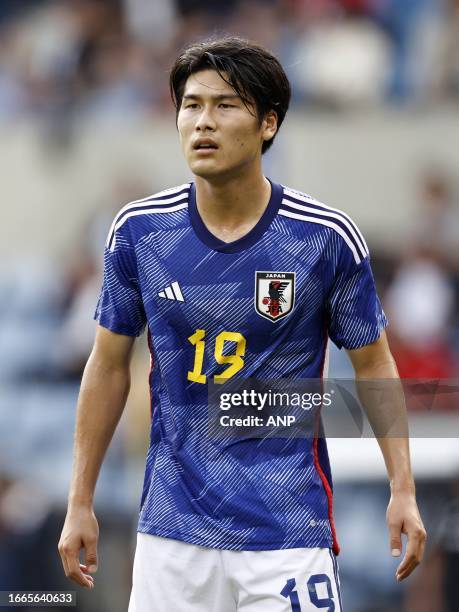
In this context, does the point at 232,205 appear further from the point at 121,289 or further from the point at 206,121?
the point at 121,289

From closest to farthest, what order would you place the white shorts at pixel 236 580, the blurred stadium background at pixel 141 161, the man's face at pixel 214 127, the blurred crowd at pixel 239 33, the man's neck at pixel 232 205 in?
the white shorts at pixel 236 580 < the man's face at pixel 214 127 < the man's neck at pixel 232 205 < the blurred stadium background at pixel 141 161 < the blurred crowd at pixel 239 33

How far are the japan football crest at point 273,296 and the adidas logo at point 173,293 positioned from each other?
0.24m

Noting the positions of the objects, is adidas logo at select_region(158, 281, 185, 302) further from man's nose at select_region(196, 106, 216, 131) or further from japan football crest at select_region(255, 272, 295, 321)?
man's nose at select_region(196, 106, 216, 131)

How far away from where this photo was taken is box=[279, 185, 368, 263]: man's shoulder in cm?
433

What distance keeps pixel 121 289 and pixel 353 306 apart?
0.74 m

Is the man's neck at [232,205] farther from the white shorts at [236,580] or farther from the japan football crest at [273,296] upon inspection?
the white shorts at [236,580]

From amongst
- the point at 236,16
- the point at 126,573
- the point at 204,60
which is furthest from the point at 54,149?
the point at 204,60

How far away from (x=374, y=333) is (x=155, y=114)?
274 inches

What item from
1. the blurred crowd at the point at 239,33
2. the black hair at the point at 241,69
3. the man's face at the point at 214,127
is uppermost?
the blurred crowd at the point at 239,33

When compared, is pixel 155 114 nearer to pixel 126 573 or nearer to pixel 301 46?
pixel 301 46

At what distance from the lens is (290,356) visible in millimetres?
4316

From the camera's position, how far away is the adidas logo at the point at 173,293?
4328mm

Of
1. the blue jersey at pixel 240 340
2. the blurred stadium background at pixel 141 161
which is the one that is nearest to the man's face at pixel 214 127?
the blue jersey at pixel 240 340

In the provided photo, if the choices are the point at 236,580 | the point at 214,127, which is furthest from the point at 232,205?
the point at 236,580
